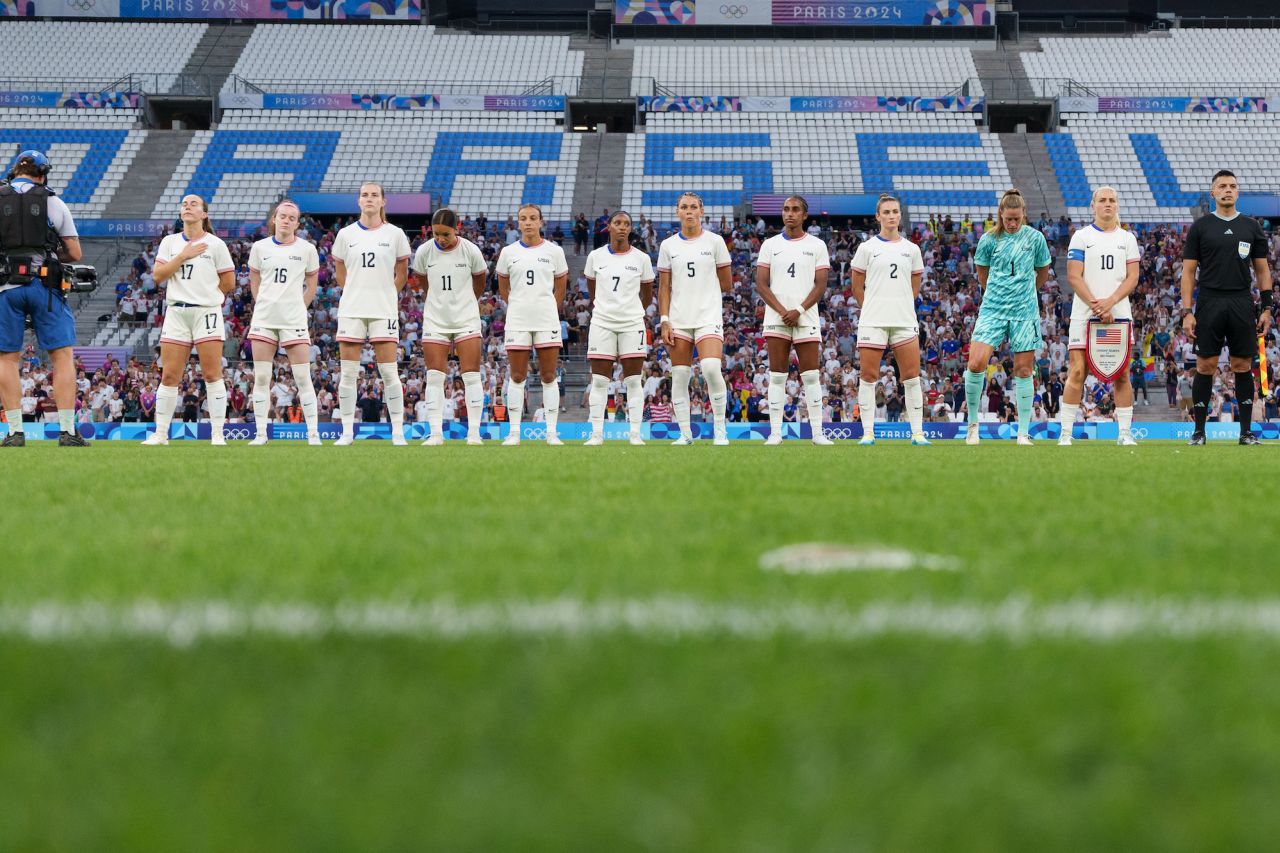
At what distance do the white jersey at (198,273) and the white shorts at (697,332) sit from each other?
427 centimetres

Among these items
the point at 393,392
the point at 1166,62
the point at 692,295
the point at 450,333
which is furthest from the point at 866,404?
the point at 1166,62

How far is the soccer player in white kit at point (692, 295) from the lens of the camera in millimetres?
11250

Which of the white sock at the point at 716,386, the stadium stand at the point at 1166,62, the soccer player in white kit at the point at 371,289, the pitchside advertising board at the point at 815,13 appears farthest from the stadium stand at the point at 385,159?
the white sock at the point at 716,386

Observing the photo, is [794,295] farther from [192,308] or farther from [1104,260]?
[192,308]

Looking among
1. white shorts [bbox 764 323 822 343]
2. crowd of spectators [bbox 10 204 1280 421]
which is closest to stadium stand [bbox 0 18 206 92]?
crowd of spectators [bbox 10 204 1280 421]

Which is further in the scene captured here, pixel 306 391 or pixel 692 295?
pixel 306 391

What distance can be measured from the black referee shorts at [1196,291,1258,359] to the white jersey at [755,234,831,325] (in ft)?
10.8

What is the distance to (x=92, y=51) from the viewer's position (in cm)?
4016

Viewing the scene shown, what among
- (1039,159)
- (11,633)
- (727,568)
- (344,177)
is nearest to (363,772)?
(11,633)

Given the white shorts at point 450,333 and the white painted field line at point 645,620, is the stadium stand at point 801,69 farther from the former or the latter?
A: the white painted field line at point 645,620

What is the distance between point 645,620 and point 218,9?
4583 cm

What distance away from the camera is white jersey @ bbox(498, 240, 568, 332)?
11.5 metres

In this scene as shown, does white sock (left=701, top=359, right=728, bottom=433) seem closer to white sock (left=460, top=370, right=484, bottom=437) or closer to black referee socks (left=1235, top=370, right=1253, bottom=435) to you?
white sock (left=460, top=370, right=484, bottom=437)

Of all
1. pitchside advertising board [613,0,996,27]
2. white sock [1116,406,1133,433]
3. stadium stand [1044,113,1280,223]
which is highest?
pitchside advertising board [613,0,996,27]
